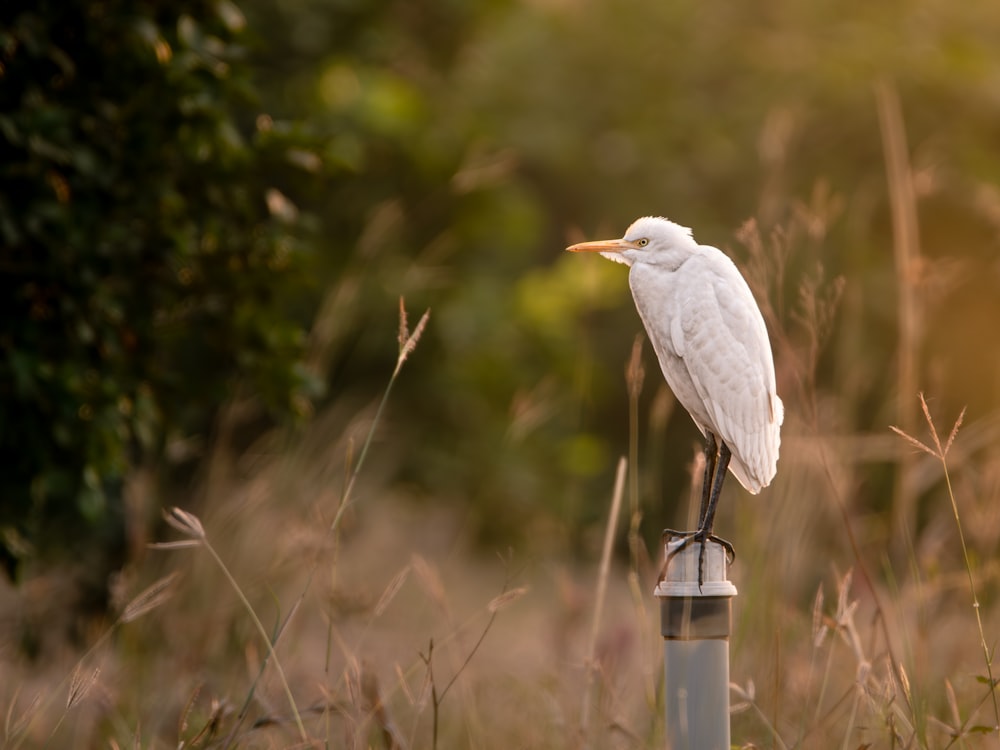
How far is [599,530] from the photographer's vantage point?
19.9ft

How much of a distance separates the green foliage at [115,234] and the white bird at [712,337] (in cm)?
145

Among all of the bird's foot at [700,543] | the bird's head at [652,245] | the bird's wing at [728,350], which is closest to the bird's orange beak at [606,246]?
the bird's head at [652,245]

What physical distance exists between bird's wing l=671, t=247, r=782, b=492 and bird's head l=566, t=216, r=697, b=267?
31mm

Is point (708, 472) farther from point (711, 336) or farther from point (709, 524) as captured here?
point (711, 336)

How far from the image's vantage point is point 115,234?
303 centimetres

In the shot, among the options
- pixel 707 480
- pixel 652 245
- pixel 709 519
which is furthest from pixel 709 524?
pixel 652 245

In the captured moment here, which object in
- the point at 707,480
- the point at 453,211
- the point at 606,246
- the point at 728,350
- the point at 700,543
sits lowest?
the point at 700,543

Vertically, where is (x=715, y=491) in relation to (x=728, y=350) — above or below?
below

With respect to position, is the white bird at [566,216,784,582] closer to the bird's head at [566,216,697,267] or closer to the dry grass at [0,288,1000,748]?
the bird's head at [566,216,697,267]

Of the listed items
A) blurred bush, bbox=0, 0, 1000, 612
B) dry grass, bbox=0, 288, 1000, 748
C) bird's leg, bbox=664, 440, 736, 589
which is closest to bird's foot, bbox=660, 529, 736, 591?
bird's leg, bbox=664, 440, 736, 589

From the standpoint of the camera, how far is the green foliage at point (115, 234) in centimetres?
291

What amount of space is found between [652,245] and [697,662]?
79 centimetres

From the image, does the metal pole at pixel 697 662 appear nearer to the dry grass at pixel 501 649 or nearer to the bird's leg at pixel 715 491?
the bird's leg at pixel 715 491

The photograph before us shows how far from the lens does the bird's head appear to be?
2193 mm
